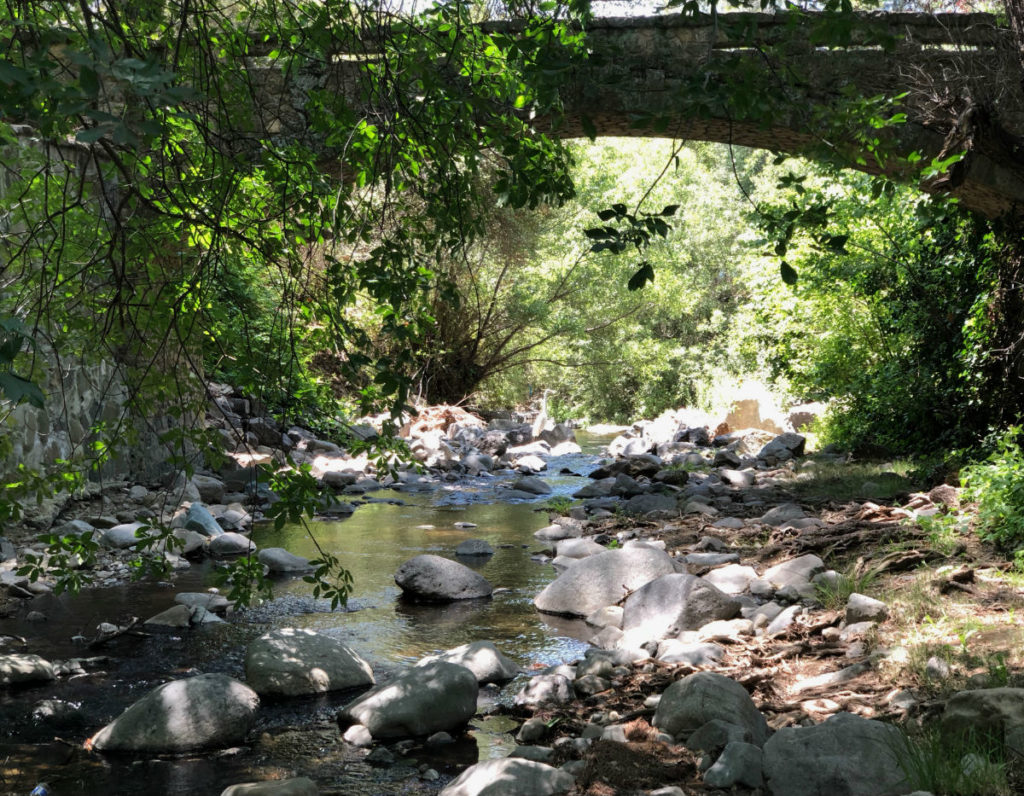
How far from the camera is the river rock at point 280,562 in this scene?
7117 millimetres

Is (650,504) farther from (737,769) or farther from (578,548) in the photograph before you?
(737,769)

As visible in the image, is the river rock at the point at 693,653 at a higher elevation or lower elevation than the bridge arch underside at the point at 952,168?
lower

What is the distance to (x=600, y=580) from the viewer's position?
621 cm

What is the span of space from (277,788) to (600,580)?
10.6 feet

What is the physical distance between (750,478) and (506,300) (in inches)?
368

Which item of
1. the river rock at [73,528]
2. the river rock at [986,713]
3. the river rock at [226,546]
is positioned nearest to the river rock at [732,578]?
the river rock at [986,713]

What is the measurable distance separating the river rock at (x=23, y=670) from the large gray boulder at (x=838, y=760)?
11.7 feet

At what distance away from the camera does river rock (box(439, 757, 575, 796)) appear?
3.27 m

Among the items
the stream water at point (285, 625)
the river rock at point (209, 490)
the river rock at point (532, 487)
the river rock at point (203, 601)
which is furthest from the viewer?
the river rock at point (532, 487)

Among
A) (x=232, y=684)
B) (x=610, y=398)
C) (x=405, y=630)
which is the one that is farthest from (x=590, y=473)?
(x=610, y=398)

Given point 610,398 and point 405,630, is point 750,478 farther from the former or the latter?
point 610,398

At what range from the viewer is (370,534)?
8742 millimetres

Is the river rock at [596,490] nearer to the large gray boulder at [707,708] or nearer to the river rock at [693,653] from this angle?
the river rock at [693,653]

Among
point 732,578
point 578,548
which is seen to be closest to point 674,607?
point 732,578
